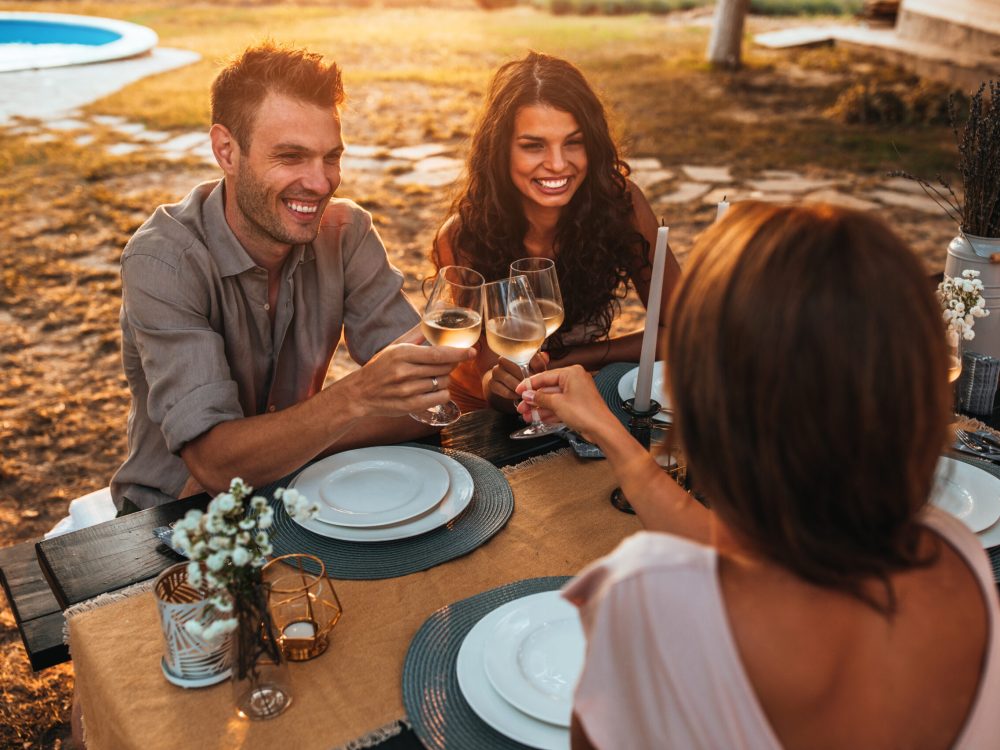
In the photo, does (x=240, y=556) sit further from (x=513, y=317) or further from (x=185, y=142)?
(x=185, y=142)

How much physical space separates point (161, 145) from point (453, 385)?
538 centimetres

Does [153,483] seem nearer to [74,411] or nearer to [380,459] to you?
[380,459]

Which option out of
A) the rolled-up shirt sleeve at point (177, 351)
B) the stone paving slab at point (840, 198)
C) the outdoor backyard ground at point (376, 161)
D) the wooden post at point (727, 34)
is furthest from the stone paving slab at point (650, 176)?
the rolled-up shirt sleeve at point (177, 351)

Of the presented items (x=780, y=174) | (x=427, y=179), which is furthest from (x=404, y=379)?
(x=780, y=174)

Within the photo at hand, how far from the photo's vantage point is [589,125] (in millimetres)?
2836

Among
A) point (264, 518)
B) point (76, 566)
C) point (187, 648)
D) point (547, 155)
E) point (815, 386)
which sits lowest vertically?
point (76, 566)

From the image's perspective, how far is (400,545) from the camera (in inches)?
66.5

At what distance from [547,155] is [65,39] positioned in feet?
36.0

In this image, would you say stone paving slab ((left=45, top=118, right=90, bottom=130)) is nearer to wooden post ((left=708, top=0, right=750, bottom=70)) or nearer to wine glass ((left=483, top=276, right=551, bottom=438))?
wooden post ((left=708, top=0, right=750, bottom=70))

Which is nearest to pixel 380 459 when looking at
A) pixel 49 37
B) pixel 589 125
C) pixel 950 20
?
pixel 589 125

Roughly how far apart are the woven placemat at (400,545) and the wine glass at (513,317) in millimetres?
223

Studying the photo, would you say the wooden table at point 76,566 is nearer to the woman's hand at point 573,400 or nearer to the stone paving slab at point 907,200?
the woman's hand at point 573,400

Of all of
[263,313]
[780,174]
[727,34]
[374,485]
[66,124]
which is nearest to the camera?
[374,485]

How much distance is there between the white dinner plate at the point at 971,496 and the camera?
1.69 meters
